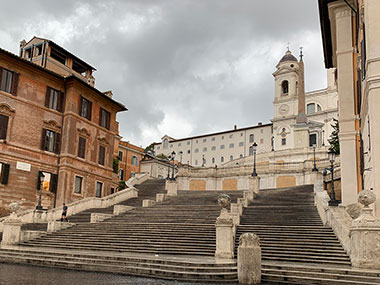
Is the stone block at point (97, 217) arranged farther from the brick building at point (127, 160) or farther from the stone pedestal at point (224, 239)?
the brick building at point (127, 160)

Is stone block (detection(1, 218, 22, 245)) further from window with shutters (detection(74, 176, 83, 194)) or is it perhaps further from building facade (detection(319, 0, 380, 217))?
building facade (detection(319, 0, 380, 217))

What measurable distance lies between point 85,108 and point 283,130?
55.8 meters

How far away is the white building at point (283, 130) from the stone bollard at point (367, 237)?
196 feet

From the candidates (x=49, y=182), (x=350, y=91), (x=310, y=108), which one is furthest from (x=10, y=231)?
(x=310, y=108)

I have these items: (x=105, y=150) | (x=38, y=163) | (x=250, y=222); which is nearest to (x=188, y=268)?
(x=250, y=222)

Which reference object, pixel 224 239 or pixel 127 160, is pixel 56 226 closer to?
pixel 224 239

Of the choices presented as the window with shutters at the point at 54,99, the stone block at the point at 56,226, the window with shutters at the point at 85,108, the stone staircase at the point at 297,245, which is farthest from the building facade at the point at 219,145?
the stone block at the point at 56,226

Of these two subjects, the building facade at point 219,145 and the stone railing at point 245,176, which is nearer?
the stone railing at point 245,176

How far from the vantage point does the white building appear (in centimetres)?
7838

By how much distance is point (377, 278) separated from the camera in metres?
9.80

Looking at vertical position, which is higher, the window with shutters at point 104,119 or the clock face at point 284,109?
the clock face at point 284,109

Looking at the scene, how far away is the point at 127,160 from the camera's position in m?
56.7

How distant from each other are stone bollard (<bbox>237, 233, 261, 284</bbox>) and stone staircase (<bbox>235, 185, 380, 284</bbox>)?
544 millimetres

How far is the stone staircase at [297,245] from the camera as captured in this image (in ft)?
34.1
